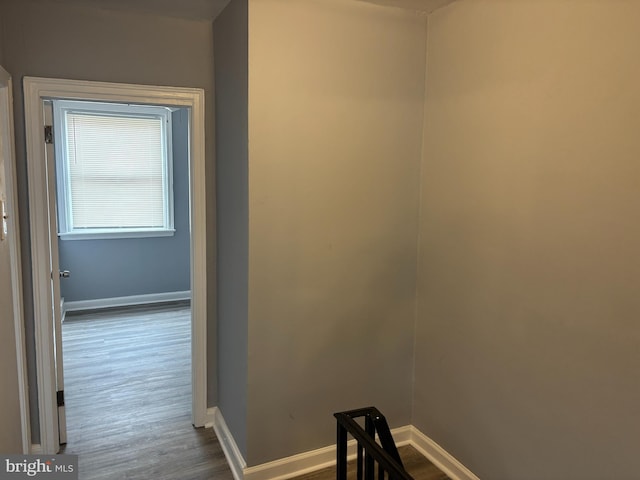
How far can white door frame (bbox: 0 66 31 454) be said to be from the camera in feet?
7.25

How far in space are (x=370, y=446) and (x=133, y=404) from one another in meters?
2.50

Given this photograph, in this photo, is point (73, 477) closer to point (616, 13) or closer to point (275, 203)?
point (275, 203)

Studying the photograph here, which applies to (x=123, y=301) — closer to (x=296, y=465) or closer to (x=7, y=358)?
(x=7, y=358)

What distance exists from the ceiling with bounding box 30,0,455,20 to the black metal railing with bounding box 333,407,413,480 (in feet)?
6.28

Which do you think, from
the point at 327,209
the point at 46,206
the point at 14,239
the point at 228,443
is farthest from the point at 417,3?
the point at 228,443

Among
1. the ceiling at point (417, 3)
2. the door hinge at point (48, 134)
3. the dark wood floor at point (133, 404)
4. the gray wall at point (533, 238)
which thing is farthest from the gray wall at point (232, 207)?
the gray wall at point (533, 238)

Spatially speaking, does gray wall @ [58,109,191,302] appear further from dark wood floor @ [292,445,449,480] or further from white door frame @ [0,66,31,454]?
dark wood floor @ [292,445,449,480]

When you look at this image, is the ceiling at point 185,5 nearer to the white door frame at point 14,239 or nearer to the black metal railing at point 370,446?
the white door frame at point 14,239

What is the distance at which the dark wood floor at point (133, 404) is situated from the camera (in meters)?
2.57

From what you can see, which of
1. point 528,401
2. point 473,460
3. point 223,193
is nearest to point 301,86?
point 223,193

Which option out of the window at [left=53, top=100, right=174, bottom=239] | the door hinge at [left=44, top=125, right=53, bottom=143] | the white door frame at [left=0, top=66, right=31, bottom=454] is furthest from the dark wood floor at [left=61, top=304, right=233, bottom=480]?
the door hinge at [left=44, top=125, right=53, bottom=143]

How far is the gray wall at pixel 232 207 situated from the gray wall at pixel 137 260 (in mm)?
3232

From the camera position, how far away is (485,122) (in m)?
2.14

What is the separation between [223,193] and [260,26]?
91 cm
